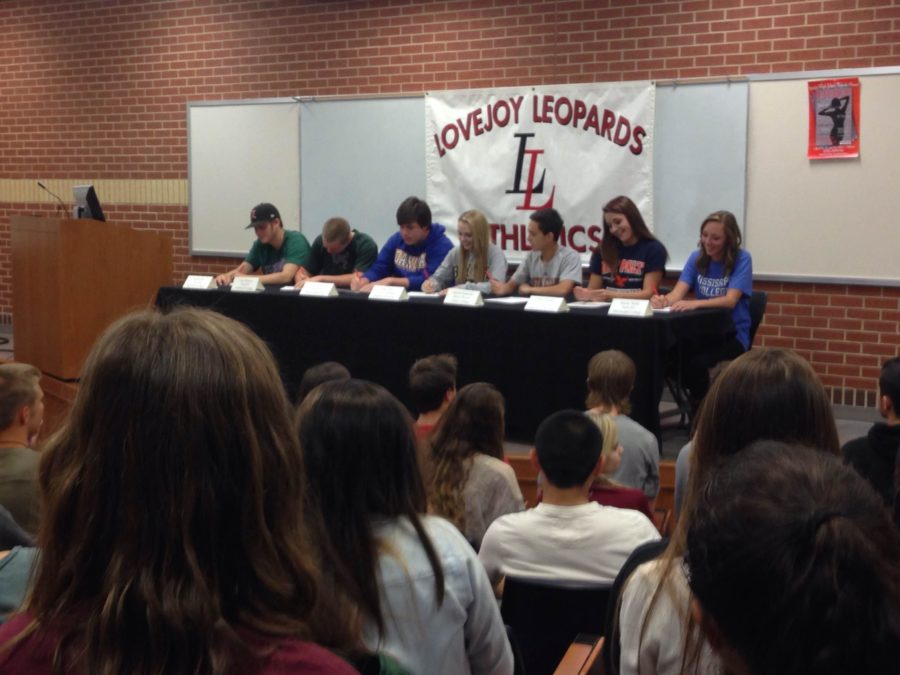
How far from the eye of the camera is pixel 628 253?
558 centimetres

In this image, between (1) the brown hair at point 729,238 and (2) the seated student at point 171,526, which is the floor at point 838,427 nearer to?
(1) the brown hair at point 729,238

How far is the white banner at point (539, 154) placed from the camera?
659cm

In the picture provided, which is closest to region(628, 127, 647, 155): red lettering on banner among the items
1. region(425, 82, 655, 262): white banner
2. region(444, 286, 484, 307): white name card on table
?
region(425, 82, 655, 262): white banner

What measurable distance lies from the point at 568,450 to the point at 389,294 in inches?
131

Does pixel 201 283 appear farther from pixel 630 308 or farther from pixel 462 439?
pixel 462 439

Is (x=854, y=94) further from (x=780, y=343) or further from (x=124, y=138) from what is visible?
(x=124, y=138)

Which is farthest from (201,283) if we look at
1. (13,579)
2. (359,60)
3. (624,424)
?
(13,579)

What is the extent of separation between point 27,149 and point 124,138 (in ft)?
3.98

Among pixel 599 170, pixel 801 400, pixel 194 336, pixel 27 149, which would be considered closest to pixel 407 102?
pixel 599 170

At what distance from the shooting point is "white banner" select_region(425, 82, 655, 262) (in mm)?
6586

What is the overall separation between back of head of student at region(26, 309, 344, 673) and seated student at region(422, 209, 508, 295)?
4828mm

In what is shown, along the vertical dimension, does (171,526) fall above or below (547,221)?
below

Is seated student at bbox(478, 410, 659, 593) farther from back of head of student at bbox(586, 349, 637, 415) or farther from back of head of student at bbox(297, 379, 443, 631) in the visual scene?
back of head of student at bbox(586, 349, 637, 415)

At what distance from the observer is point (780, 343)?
20.6ft
